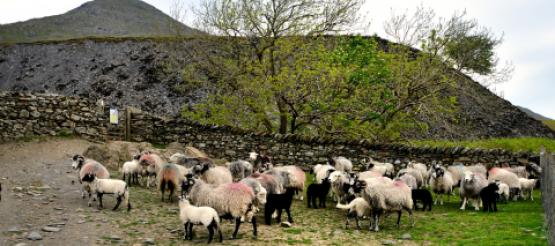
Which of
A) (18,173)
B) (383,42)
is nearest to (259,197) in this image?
(18,173)

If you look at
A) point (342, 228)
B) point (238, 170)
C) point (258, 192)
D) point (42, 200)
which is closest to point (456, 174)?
point (342, 228)

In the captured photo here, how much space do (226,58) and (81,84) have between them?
2541cm

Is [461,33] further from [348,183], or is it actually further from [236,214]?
[236,214]

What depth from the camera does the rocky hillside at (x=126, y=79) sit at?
43906mm

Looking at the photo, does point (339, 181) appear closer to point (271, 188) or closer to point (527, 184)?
point (271, 188)

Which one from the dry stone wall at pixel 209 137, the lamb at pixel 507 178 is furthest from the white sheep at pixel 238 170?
the lamb at pixel 507 178

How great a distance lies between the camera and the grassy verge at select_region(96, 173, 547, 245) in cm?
1023

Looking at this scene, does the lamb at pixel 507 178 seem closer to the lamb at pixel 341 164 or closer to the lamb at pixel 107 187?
the lamb at pixel 341 164

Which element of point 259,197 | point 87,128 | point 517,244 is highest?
point 87,128

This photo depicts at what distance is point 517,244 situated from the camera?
9.88 meters

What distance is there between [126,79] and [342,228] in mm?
38927

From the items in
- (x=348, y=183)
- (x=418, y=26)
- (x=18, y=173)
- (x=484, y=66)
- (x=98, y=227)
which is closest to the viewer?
(x=98, y=227)

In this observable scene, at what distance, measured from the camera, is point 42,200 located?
1285cm

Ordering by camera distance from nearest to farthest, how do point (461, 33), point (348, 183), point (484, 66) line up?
point (348, 183) < point (461, 33) < point (484, 66)
